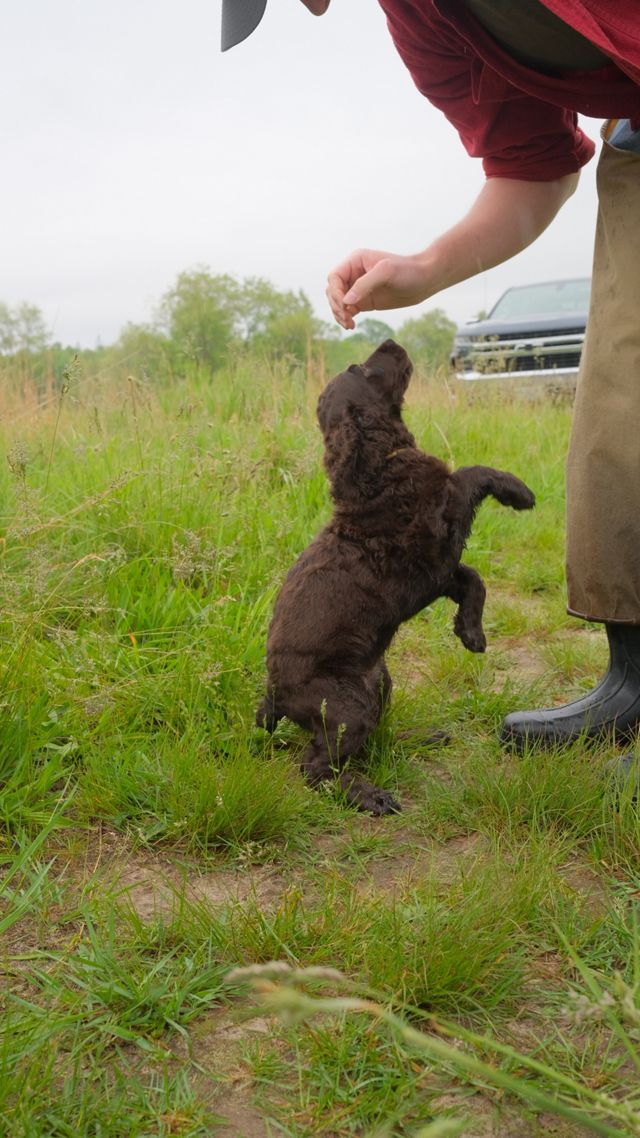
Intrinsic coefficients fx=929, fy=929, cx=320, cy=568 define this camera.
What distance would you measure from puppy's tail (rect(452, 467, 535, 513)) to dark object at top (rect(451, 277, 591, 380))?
223 inches

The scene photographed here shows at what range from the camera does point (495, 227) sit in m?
2.86

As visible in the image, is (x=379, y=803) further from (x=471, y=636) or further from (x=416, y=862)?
(x=471, y=636)

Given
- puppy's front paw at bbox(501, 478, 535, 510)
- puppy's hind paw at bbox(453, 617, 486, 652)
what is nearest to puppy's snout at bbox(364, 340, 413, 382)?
puppy's front paw at bbox(501, 478, 535, 510)

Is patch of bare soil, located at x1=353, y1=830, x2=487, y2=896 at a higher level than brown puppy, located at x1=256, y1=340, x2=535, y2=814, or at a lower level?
lower

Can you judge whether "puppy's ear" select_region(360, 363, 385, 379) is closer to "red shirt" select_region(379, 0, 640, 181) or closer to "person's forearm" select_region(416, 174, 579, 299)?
"person's forearm" select_region(416, 174, 579, 299)

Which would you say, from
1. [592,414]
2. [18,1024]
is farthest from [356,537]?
[18,1024]

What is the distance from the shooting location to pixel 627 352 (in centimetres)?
256

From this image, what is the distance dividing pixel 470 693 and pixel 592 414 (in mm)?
1037

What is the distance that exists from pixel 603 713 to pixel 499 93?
1842mm

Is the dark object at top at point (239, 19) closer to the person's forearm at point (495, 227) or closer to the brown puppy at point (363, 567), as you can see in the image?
the person's forearm at point (495, 227)

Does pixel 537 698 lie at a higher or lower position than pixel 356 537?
lower

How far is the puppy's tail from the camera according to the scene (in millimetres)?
2736

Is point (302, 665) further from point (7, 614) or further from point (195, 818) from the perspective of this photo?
point (7, 614)

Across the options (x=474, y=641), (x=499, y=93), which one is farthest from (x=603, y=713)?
(x=499, y=93)
